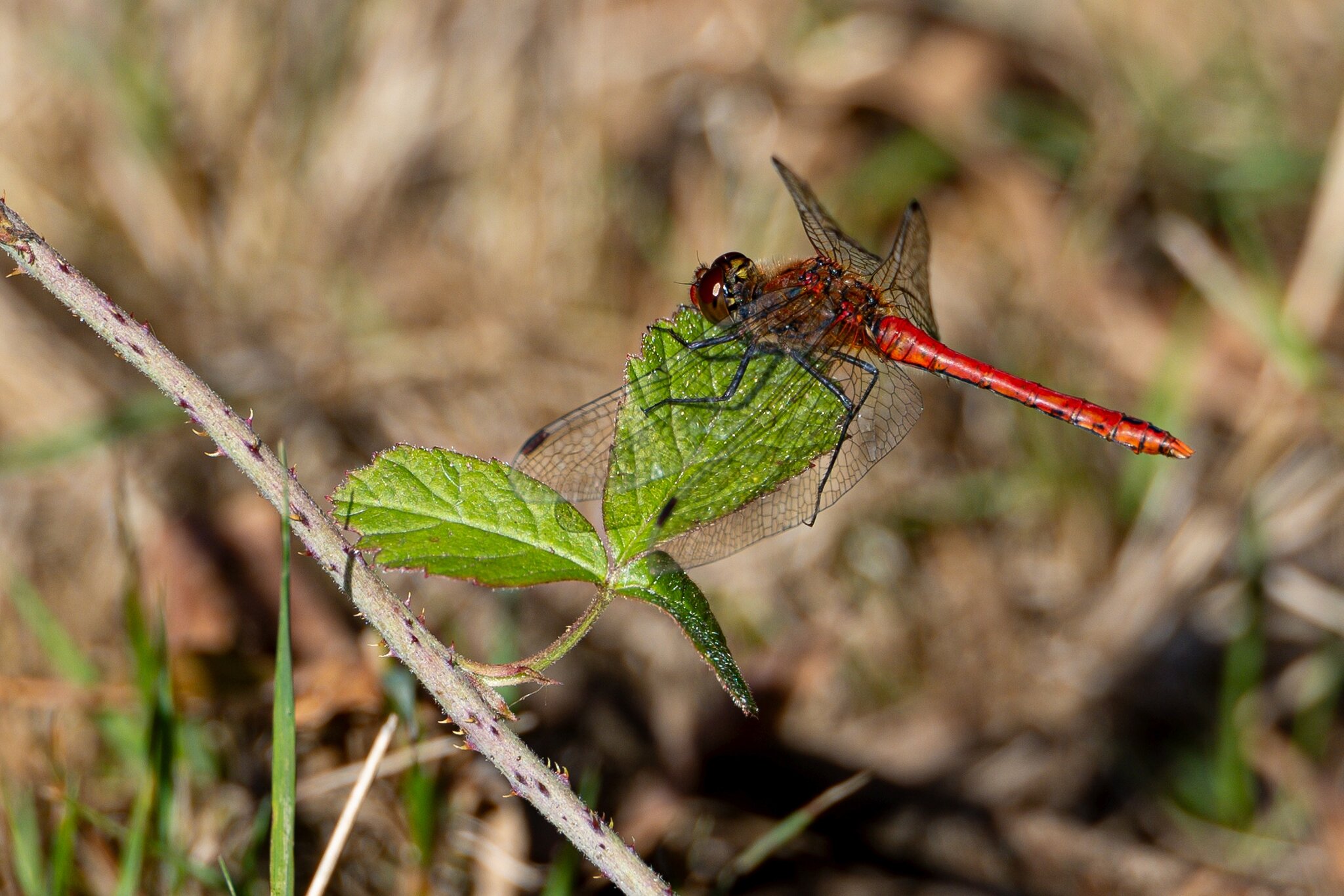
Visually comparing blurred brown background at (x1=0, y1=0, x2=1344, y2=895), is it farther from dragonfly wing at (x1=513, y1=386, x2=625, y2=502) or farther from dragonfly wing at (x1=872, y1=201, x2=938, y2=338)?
dragonfly wing at (x1=872, y1=201, x2=938, y2=338)

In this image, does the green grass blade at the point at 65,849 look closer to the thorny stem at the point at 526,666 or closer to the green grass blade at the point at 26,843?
the green grass blade at the point at 26,843

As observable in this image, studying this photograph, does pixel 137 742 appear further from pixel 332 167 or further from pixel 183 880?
pixel 332 167

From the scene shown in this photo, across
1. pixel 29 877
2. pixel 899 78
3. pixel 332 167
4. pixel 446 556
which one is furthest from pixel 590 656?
pixel 899 78

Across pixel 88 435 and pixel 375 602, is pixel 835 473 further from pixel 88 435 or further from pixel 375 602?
pixel 88 435

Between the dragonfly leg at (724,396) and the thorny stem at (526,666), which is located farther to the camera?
the dragonfly leg at (724,396)

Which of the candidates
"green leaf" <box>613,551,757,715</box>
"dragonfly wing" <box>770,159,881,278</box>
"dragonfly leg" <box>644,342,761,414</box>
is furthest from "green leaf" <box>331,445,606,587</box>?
"dragonfly wing" <box>770,159,881,278</box>

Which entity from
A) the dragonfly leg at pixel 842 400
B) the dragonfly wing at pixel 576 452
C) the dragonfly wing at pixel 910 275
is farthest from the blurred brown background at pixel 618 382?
the dragonfly wing at pixel 910 275

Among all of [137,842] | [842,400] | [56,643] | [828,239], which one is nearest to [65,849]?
[137,842]
